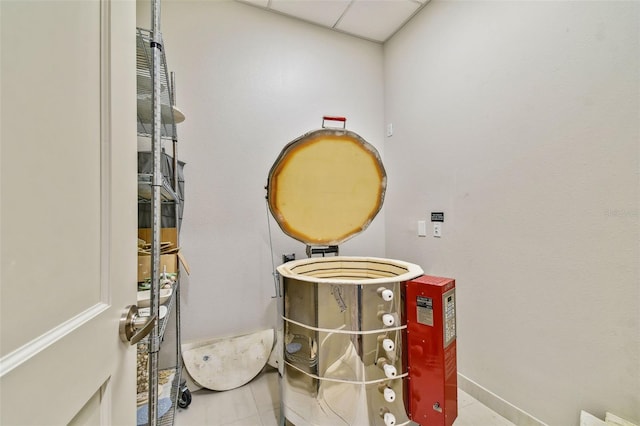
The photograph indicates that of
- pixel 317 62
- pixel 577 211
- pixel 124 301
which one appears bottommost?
pixel 124 301

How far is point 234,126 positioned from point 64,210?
5.41ft

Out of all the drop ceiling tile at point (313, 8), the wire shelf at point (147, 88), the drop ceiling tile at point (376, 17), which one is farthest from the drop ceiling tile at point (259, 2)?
the wire shelf at point (147, 88)

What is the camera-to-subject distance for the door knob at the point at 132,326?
515mm

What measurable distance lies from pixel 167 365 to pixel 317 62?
92.2 inches

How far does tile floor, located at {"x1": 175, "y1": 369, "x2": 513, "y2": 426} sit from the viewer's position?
140cm

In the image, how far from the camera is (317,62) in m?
2.16

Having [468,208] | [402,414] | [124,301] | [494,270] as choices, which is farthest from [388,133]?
[124,301]

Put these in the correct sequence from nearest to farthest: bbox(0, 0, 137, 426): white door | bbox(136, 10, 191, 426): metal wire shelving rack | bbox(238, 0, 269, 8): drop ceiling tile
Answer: bbox(0, 0, 137, 426): white door < bbox(136, 10, 191, 426): metal wire shelving rack < bbox(238, 0, 269, 8): drop ceiling tile

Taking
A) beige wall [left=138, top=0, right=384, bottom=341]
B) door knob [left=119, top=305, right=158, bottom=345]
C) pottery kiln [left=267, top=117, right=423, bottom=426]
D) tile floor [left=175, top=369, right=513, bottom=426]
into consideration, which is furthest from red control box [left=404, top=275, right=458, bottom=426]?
beige wall [left=138, top=0, right=384, bottom=341]

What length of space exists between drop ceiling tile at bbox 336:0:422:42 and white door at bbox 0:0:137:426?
187 centimetres

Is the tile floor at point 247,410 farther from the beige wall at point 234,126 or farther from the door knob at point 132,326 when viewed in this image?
the door knob at point 132,326

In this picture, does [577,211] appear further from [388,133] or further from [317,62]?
[317,62]

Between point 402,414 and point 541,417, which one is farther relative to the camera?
point 541,417

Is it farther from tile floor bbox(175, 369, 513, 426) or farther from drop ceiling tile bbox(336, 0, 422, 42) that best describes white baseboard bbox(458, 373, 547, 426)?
drop ceiling tile bbox(336, 0, 422, 42)
